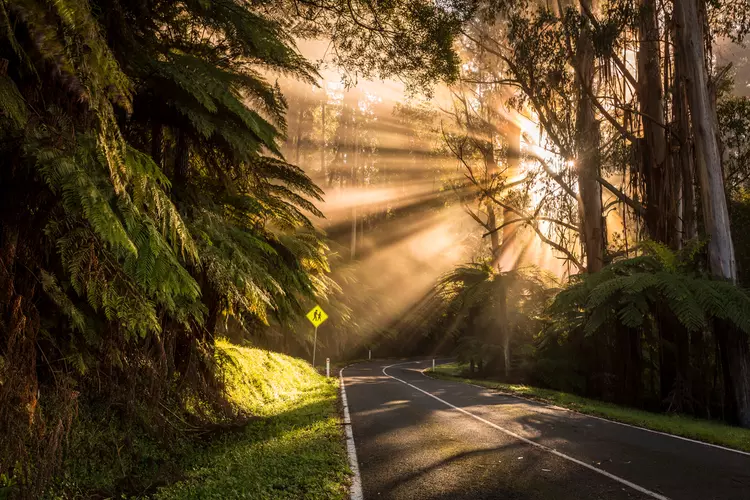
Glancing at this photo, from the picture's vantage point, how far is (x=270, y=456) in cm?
708

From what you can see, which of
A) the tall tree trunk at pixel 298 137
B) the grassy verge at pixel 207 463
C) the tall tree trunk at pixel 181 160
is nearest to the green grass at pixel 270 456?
the grassy verge at pixel 207 463

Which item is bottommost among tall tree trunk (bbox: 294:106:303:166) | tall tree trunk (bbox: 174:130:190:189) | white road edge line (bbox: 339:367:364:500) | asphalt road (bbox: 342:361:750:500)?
white road edge line (bbox: 339:367:364:500)

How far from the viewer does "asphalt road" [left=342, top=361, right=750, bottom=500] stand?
572 centimetres

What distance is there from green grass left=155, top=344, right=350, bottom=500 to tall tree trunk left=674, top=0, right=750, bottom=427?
9.74 meters

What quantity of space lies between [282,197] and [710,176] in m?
11.2

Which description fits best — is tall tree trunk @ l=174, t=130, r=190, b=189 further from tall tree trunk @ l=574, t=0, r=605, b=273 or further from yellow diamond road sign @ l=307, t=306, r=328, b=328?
tall tree trunk @ l=574, t=0, r=605, b=273

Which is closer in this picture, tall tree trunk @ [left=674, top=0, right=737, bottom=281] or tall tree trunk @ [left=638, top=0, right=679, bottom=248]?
tall tree trunk @ [left=674, top=0, right=737, bottom=281]

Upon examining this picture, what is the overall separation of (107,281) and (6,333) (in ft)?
3.00

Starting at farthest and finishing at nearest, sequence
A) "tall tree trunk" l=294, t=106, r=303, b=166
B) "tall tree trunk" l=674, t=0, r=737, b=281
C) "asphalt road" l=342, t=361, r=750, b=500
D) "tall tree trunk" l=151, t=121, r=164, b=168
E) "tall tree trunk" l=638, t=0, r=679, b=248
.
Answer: "tall tree trunk" l=294, t=106, r=303, b=166 → "tall tree trunk" l=638, t=0, r=679, b=248 → "tall tree trunk" l=674, t=0, r=737, b=281 → "tall tree trunk" l=151, t=121, r=164, b=168 → "asphalt road" l=342, t=361, r=750, b=500

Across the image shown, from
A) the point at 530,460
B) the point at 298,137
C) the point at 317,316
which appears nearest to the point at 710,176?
the point at 530,460

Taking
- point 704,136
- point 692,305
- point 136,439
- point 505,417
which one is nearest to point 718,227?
point 704,136

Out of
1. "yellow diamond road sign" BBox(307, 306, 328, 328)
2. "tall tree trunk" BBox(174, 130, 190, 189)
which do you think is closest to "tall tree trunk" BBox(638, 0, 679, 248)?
"yellow diamond road sign" BBox(307, 306, 328, 328)

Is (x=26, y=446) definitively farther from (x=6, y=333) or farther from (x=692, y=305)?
(x=692, y=305)

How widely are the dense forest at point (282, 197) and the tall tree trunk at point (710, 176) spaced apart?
2.4 inches
